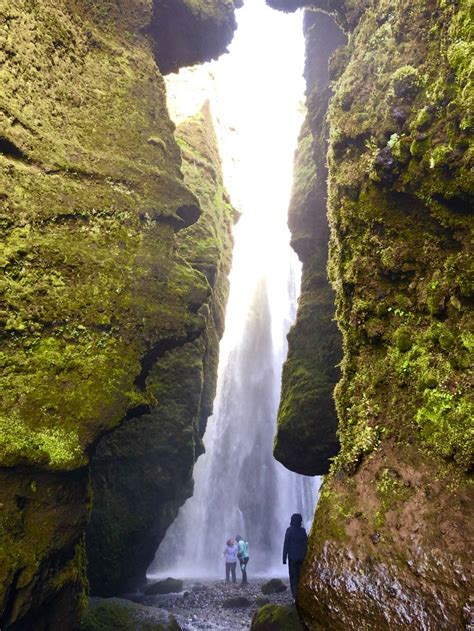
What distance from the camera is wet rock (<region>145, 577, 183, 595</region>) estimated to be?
52.7 ft

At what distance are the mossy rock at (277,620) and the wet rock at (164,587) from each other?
788cm

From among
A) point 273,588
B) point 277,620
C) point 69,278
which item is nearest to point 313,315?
point 277,620

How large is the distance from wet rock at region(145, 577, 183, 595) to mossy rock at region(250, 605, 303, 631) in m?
7.88

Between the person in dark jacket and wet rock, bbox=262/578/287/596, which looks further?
wet rock, bbox=262/578/287/596

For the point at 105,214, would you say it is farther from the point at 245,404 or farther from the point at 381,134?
the point at 245,404

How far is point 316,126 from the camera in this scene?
15.2m

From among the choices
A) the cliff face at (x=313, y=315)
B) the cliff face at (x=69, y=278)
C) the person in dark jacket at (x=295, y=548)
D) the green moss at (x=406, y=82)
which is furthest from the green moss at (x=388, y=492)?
the person in dark jacket at (x=295, y=548)

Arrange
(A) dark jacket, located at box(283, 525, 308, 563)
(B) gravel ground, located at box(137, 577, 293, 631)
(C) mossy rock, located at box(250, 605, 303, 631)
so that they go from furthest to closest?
1. (B) gravel ground, located at box(137, 577, 293, 631)
2. (A) dark jacket, located at box(283, 525, 308, 563)
3. (C) mossy rock, located at box(250, 605, 303, 631)

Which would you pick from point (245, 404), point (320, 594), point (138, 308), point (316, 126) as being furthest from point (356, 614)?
point (245, 404)

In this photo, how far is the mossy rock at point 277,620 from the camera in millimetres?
9172

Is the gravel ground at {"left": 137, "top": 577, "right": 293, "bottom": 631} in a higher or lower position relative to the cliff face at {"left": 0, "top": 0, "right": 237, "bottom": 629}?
lower

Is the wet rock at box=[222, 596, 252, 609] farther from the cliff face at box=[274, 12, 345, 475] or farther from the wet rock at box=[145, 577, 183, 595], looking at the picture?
the cliff face at box=[274, 12, 345, 475]

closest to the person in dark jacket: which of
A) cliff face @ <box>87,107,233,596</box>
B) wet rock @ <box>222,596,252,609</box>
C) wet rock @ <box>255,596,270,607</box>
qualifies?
cliff face @ <box>87,107,233,596</box>

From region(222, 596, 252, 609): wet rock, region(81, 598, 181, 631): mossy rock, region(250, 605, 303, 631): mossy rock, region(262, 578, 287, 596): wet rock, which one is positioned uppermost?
region(81, 598, 181, 631): mossy rock
